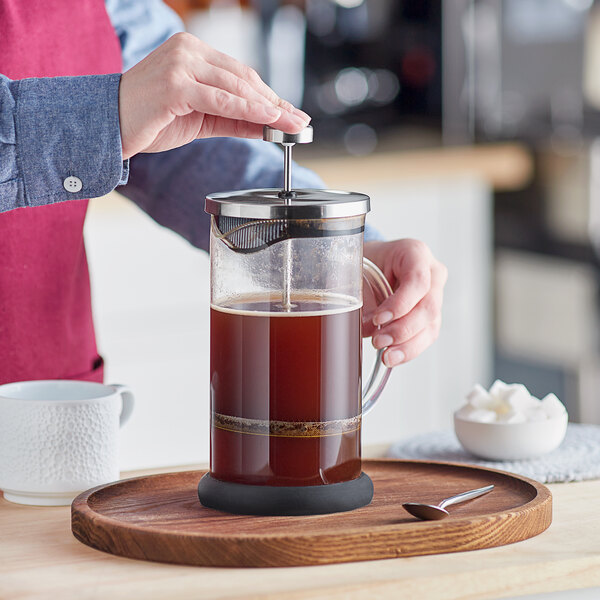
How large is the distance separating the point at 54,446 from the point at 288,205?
294 mm

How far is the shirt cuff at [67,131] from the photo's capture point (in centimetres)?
89

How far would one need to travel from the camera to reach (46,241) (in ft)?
4.08

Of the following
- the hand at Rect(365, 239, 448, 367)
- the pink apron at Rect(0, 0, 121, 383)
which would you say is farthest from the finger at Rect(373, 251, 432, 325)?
the pink apron at Rect(0, 0, 121, 383)

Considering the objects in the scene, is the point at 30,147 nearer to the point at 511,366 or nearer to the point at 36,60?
the point at 36,60

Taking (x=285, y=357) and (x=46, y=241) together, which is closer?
(x=285, y=357)

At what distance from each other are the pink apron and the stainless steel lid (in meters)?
0.41

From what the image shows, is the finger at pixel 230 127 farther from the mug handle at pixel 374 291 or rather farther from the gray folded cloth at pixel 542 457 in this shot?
the gray folded cloth at pixel 542 457

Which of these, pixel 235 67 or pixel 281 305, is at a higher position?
pixel 235 67

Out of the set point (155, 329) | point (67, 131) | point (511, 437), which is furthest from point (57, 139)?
point (155, 329)

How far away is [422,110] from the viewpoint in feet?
10.9

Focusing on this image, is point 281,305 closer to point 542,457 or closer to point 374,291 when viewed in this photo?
point 374,291

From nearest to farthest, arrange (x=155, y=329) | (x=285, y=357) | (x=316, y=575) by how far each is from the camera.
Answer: (x=316, y=575) → (x=285, y=357) → (x=155, y=329)

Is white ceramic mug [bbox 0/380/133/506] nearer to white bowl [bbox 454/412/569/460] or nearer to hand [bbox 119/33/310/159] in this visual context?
hand [bbox 119/33/310/159]

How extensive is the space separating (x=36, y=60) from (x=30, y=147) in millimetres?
344
